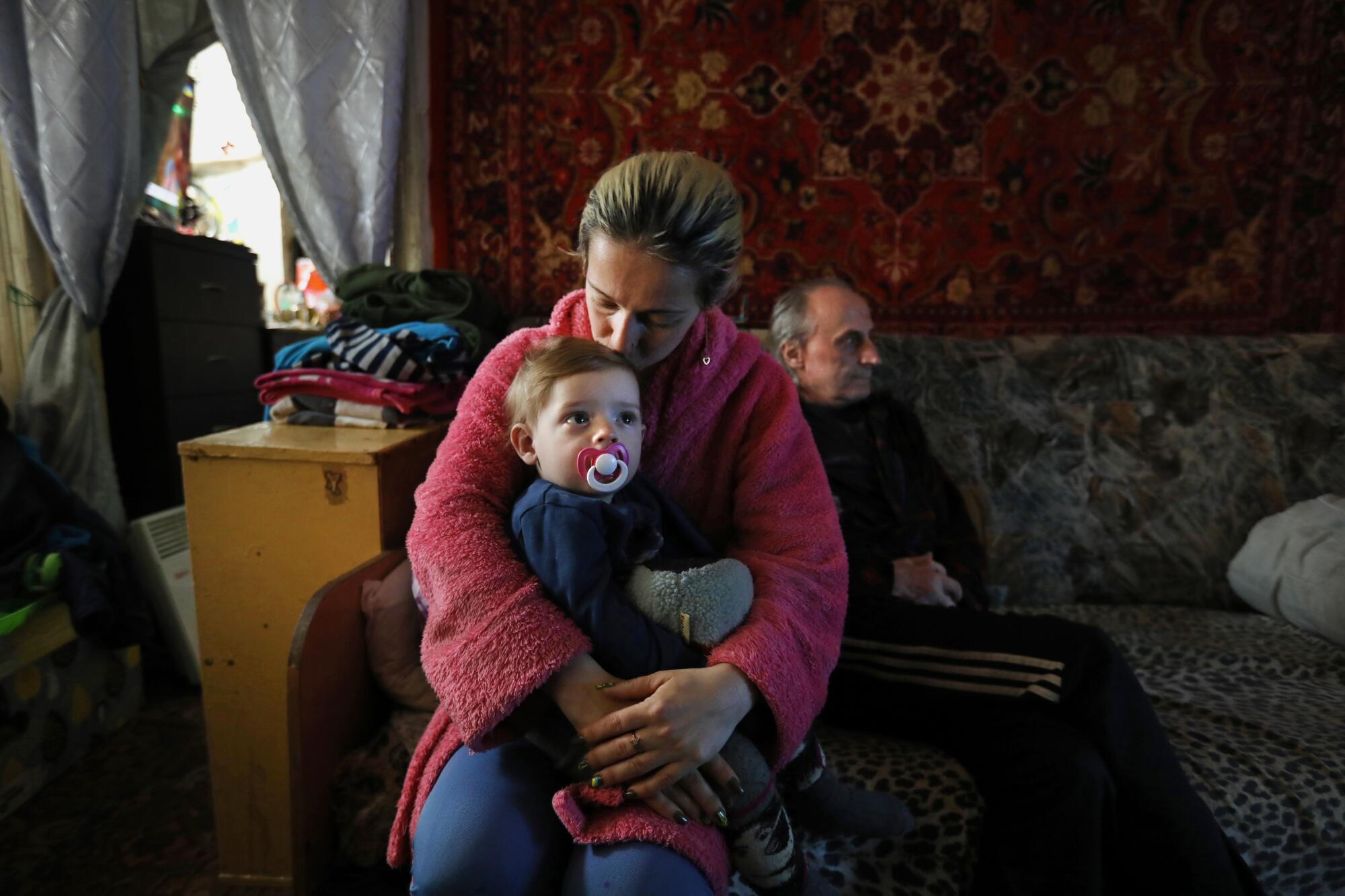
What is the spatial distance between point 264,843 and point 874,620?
1.20 m

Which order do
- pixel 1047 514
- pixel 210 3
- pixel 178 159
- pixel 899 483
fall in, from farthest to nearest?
pixel 178 159 < pixel 210 3 < pixel 1047 514 < pixel 899 483

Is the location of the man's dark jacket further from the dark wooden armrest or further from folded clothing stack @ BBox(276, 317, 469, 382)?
the dark wooden armrest

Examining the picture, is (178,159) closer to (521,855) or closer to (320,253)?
(320,253)

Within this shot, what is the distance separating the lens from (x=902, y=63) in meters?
1.98

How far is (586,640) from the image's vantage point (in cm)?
82

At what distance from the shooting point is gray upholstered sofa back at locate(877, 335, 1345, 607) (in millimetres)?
1722

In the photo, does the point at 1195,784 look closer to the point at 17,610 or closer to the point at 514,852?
the point at 514,852

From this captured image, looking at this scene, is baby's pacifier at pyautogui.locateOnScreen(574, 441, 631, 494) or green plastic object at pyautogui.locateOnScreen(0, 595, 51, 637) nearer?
baby's pacifier at pyautogui.locateOnScreen(574, 441, 631, 494)

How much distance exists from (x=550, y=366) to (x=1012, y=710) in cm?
89

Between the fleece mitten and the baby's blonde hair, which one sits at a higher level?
the baby's blonde hair

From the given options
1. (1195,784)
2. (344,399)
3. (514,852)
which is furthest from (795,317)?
(514,852)

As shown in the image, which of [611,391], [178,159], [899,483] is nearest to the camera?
[611,391]

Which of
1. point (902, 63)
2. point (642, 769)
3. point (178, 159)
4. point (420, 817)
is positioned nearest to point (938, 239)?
point (902, 63)

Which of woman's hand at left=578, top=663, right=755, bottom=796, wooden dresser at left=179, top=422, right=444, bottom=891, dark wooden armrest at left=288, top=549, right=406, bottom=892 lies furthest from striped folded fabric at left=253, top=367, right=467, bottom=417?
woman's hand at left=578, top=663, right=755, bottom=796
